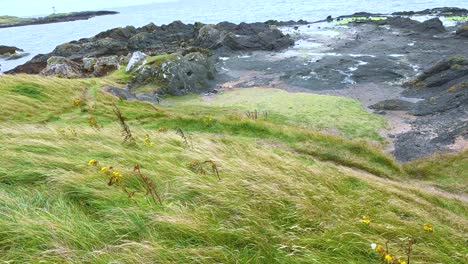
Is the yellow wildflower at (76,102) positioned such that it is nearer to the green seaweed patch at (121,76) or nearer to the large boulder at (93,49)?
the green seaweed patch at (121,76)

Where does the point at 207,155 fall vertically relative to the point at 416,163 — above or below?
above

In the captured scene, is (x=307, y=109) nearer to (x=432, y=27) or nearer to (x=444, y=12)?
(x=432, y=27)

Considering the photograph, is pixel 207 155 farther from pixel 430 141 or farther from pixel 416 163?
pixel 430 141

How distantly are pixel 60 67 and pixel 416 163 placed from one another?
3403cm

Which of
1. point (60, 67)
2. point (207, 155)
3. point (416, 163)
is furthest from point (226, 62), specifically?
point (207, 155)

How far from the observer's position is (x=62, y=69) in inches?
1478

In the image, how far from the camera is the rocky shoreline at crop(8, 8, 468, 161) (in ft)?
81.6

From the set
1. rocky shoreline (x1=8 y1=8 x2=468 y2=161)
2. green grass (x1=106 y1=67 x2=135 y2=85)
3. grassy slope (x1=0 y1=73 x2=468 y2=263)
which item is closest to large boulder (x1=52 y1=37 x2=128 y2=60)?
rocky shoreline (x1=8 y1=8 x2=468 y2=161)

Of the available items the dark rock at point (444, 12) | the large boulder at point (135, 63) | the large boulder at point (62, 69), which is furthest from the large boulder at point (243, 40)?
the dark rock at point (444, 12)

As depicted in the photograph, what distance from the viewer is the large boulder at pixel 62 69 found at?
36.7m

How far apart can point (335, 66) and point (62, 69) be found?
27820 mm

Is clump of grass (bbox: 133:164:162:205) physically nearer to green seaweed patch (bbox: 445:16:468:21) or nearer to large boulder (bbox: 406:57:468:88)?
large boulder (bbox: 406:57:468:88)

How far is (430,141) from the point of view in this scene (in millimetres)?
20625

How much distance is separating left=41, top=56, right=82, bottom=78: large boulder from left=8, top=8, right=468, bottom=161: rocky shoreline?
0.13 metres
